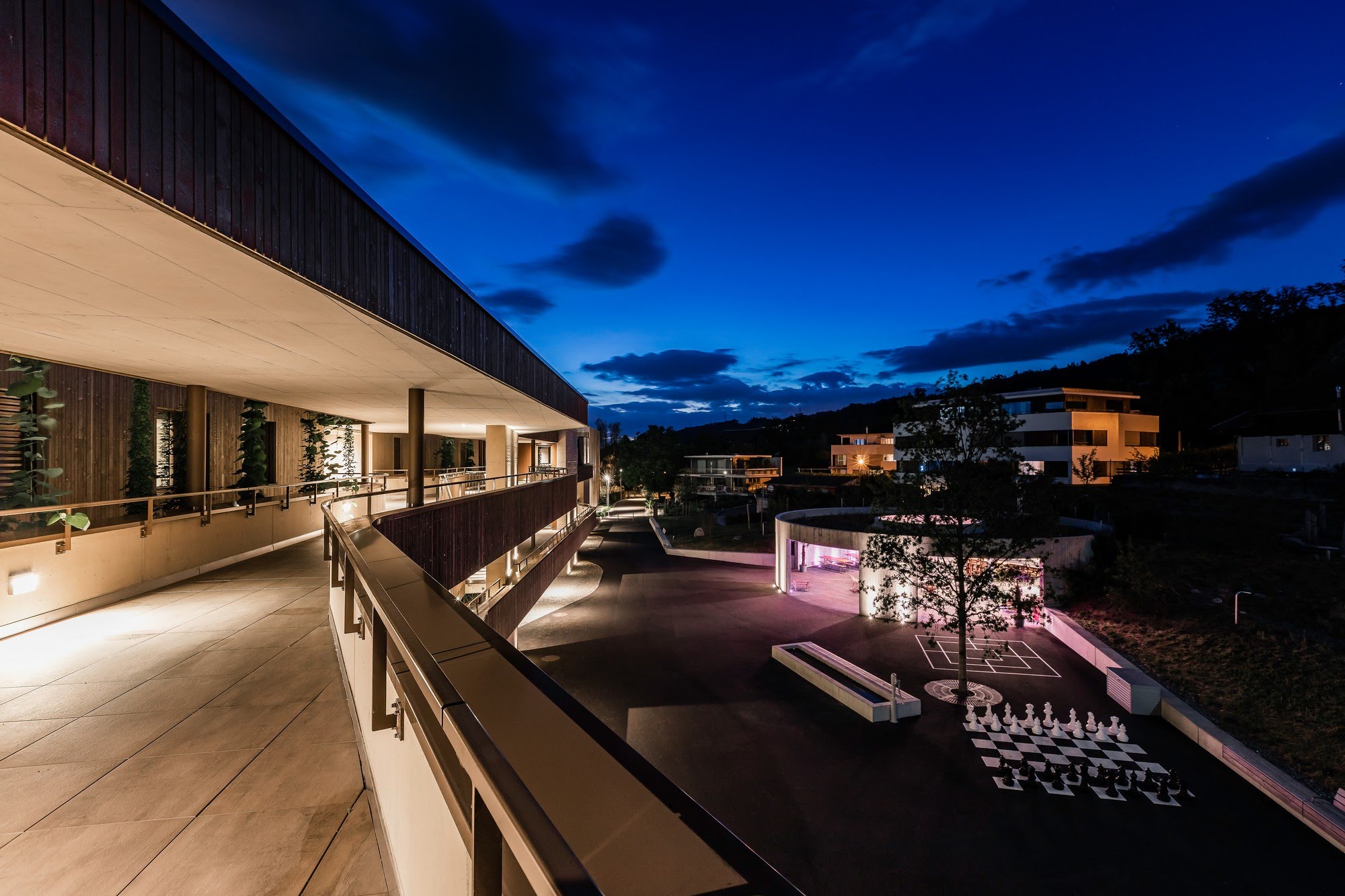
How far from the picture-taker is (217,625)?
753 cm

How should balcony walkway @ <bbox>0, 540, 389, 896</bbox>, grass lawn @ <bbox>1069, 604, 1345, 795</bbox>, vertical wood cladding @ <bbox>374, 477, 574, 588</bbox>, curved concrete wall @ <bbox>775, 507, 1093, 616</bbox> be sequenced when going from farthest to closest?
curved concrete wall @ <bbox>775, 507, 1093, 616</bbox>, grass lawn @ <bbox>1069, 604, 1345, 795</bbox>, vertical wood cladding @ <bbox>374, 477, 574, 588</bbox>, balcony walkway @ <bbox>0, 540, 389, 896</bbox>

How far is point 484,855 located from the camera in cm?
107

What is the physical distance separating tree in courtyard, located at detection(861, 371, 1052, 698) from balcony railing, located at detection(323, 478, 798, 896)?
15446 mm

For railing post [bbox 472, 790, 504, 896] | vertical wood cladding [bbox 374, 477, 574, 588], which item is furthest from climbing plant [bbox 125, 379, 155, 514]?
railing post [bbox 472, 790, 504, 896]

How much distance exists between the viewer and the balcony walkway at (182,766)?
310 centimetres

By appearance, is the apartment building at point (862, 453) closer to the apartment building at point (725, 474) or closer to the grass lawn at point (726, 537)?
the apartment building at point (725, 474)

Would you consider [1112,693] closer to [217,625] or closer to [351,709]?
[351,709]

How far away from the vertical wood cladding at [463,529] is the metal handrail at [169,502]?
796 millimetres

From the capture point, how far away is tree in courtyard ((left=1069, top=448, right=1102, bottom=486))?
4341cm

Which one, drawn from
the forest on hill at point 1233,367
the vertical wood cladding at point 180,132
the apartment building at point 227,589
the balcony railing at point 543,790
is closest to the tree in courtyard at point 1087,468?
the forest on hill at point 1233,367

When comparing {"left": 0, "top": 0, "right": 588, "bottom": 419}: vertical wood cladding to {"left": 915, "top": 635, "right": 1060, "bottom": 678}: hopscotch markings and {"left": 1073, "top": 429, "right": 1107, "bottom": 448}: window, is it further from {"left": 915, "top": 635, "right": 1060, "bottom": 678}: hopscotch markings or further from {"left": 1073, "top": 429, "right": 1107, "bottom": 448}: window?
{"left": 1073, "top": 429, "right": 1107, "bottom": 448}: window

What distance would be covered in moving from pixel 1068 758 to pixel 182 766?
1402 cm

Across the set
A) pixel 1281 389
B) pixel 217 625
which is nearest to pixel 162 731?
pixel 217 625

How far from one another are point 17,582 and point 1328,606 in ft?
91.1
